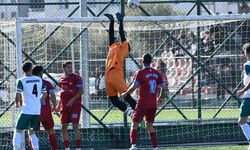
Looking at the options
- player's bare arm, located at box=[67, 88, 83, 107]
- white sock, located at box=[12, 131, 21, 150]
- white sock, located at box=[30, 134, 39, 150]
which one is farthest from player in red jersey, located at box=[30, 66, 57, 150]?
white sock, located at box=[12, 131, 21, 150]

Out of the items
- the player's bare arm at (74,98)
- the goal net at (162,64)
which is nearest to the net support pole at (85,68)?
the goal net at (162,64)

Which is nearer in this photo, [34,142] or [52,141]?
[34,142]

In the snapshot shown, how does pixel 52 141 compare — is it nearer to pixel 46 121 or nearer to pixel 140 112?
pixel 46 121

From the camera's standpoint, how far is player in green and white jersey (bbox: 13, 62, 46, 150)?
14791 mm

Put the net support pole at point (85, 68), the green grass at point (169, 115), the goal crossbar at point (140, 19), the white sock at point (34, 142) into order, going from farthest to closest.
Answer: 1. the green grass at point (169, 115)
2. the net support pole at point (85, 68)
3. the goal crossbar at point (140, 19)
4. the white sock at point (34, 142)

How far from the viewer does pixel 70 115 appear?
1622 cm

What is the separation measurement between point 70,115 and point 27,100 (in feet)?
5.21

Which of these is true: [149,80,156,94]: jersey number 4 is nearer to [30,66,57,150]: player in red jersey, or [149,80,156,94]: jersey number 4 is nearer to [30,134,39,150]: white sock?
[30,66,57,150]: player in red jersey

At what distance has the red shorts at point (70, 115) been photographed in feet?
53.0

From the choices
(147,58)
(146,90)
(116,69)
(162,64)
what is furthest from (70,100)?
(162,64)

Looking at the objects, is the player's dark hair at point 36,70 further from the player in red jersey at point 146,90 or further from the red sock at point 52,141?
the player in red jersey at point 146,90

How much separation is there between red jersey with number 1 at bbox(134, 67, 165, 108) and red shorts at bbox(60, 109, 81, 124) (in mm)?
1360

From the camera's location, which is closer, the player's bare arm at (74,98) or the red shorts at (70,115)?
the player's bare arm at (74,98)

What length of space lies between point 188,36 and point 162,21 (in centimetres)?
280
